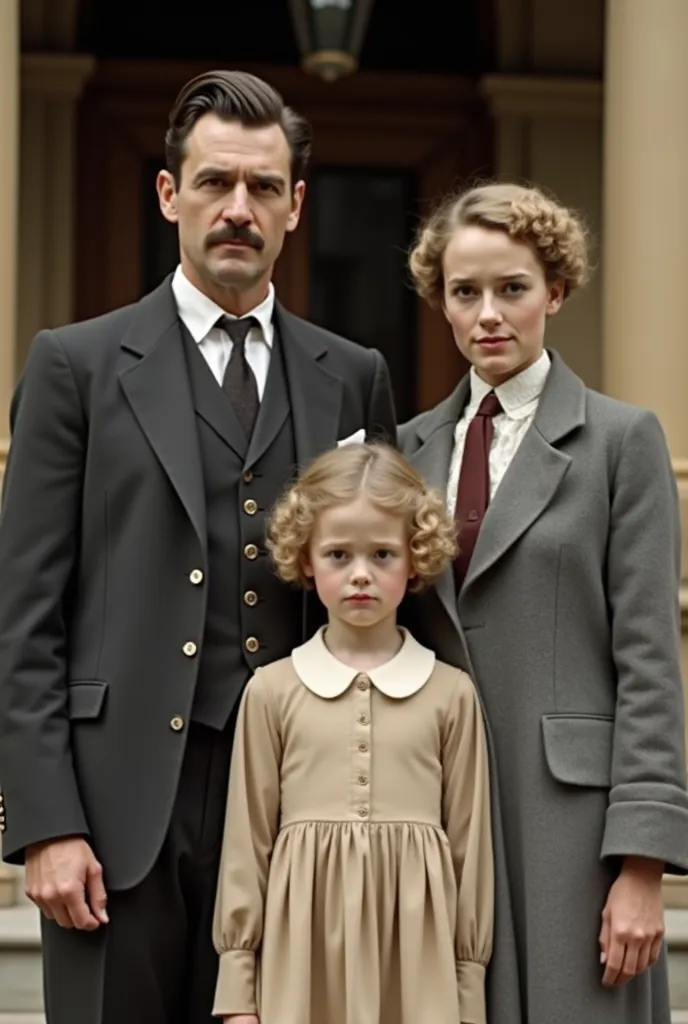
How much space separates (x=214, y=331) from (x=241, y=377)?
99 mm

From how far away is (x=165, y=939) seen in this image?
9.46 feet

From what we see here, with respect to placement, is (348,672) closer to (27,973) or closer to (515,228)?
(515,228)

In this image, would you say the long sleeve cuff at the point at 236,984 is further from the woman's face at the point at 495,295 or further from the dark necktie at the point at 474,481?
the woman's face at the point at 495,295

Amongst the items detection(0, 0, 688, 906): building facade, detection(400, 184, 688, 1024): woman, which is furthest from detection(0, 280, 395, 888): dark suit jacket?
detection(0, 0, 688, 906): building facade

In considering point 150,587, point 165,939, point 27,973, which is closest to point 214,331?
point 150,587

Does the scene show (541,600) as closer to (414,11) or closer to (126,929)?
(126,929)

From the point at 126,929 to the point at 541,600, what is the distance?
0.87 metres

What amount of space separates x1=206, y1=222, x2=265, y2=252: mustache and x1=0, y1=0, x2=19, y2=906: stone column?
2499mm

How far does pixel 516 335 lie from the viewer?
3039 mm

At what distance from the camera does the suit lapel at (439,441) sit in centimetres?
315

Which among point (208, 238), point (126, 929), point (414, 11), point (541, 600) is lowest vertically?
point (126, 929)

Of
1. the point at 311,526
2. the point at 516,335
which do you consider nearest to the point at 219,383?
the point at 311,526

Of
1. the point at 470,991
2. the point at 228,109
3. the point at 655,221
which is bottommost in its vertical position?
the point at 470,991

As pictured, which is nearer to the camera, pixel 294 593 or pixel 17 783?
pixel 17 783
